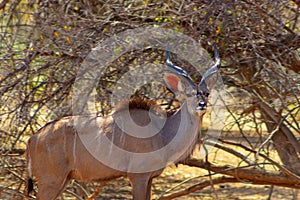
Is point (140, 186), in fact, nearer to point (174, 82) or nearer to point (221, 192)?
point (174, 82)

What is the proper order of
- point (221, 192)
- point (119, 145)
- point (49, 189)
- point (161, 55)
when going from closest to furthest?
point (49, 189), point (119, 145), point (161, 55), point (221, 192)

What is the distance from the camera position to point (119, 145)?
4.96m

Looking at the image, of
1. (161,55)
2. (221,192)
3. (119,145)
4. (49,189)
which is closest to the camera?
(49,189)

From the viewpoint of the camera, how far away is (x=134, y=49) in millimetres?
5305

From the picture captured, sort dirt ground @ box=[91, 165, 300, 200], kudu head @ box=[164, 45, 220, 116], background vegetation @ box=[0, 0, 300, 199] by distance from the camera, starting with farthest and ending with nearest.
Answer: dirt ground @ box=[91, 165, 300, 200] < background vegetation @ box=[0, 0, 300, 199] < kudu head @ box=[164, 45, 220, 116]

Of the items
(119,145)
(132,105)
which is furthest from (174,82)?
(119,145)

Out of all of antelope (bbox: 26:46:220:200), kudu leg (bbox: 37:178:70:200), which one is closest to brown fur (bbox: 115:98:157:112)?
antelope (bbox: 26:46:220:200)

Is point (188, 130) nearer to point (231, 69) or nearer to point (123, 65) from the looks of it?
point (123, 65)

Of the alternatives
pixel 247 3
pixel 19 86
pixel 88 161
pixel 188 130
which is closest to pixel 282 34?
pixel 247 3

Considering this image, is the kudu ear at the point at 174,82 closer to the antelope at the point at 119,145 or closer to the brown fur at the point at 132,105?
the antelope at the point at 119,145

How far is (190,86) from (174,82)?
0.53ft

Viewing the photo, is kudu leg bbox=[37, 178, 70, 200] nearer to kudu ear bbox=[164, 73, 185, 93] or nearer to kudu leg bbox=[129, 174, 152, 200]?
kudu leg bbox=[129, 174, 152, 200]

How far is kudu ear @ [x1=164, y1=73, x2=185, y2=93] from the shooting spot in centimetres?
491

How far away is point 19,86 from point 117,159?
4.24ft
